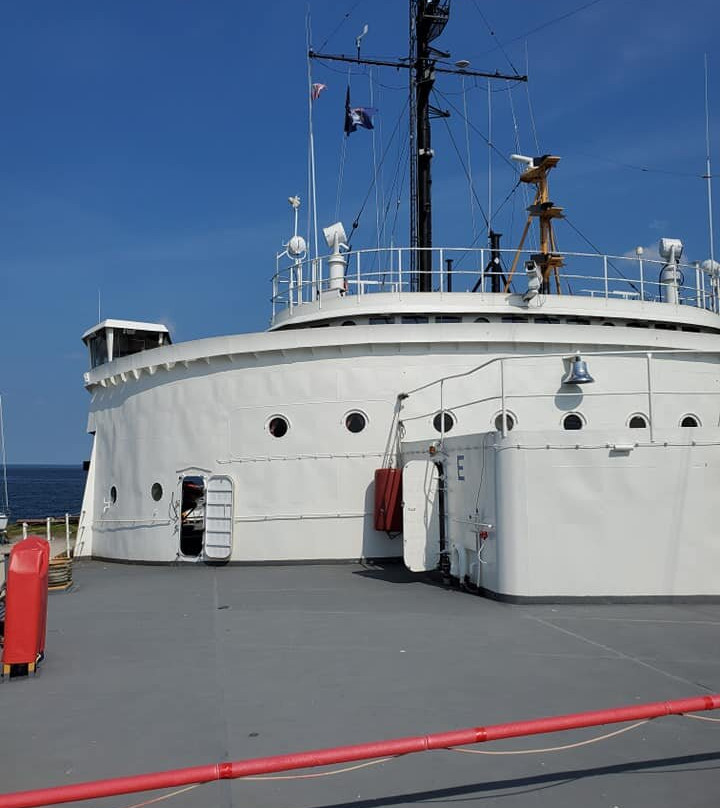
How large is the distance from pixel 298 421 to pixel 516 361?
4.38m

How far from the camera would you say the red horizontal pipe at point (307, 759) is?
137 inches

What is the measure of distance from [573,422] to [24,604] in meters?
10.3

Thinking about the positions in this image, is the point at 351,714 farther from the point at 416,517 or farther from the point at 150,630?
the point at 416,517

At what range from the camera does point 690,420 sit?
14.5 m

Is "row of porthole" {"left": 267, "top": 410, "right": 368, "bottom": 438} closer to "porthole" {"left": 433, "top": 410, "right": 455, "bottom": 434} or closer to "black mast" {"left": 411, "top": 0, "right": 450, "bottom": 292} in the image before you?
"porthole" {"left": 433, "top": 410, "right": 455, "bottom": 434}

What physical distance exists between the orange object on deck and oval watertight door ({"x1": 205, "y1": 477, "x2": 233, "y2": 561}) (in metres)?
7.66

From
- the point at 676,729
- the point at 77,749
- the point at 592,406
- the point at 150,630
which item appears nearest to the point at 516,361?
the point at 592,406

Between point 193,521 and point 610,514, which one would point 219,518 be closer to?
point 193,521

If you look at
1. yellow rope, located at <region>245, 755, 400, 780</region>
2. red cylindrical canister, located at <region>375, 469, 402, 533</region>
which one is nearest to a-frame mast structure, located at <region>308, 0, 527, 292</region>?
red cylindrical canister, located at <region>375, 469, 402, 533</region>

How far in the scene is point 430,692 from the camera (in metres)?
6.46

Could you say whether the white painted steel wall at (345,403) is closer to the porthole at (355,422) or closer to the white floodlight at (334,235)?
the porthole at (355,422)

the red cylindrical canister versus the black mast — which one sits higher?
the black mast

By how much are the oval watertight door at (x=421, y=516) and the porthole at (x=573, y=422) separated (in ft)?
10.6

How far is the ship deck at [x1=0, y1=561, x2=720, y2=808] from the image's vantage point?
472 centimetres
